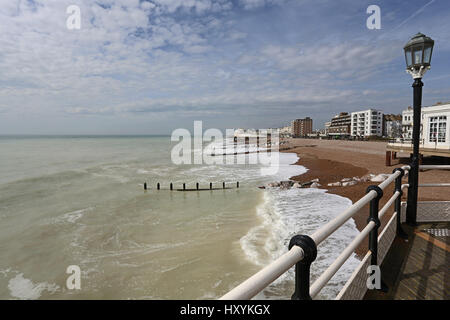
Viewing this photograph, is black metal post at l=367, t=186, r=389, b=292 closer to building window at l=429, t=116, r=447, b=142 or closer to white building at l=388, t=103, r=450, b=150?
white building at l=388, t=103, r=450, b=150

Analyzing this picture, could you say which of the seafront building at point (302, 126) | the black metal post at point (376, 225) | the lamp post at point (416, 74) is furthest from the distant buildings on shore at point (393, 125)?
the seafront building at point (302, 126)

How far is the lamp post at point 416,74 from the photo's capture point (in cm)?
415

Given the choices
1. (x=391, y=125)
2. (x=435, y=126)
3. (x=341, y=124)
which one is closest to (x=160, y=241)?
(x=435, y=126)

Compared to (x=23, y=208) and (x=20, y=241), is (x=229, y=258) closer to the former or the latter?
(x=20, y=241)

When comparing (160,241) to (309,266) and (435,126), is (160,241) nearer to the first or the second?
(309,266)

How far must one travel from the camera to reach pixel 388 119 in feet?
339

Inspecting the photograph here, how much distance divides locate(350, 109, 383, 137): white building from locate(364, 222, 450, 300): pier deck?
103 metres

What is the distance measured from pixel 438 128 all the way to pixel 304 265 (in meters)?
25.0

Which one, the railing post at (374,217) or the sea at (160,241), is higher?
the railing post at (374,217)

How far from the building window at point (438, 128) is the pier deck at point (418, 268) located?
2065 cm

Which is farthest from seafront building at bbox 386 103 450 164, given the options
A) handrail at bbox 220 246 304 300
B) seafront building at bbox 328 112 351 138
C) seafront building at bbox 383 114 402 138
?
seafront building at bbox 328 112 351 138

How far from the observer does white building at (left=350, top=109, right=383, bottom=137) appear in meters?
95.2

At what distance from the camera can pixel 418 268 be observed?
2945mm

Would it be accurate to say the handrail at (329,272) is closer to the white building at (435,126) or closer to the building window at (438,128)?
the white building at (435,126)
